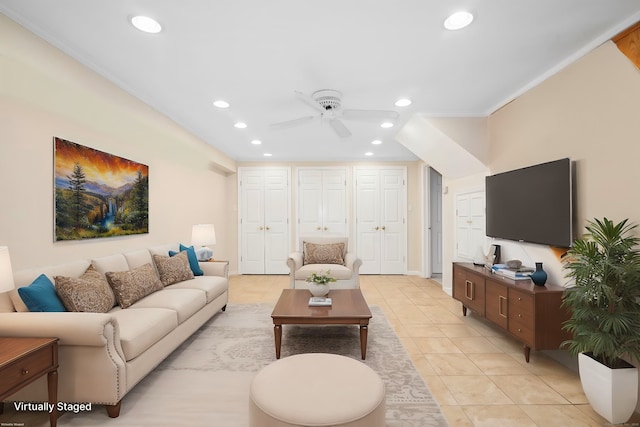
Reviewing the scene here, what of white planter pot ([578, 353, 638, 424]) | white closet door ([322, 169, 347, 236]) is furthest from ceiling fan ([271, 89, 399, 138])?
white closet door ([322, 169, 347, 236])

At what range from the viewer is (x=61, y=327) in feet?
6.16

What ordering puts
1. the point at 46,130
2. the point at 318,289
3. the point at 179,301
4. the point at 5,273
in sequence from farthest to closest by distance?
the point at 318,289 < the point at 179,301 < the point at 46,130 < the point at 5,273

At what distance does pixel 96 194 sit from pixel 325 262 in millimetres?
3041

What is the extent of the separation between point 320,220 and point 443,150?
316cm

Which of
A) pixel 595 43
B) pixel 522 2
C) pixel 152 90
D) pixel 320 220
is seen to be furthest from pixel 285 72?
pixel 320 220

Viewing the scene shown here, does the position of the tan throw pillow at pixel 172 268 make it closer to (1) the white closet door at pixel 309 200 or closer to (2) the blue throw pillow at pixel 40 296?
(2) the blue throw pillow at pixel 40 296

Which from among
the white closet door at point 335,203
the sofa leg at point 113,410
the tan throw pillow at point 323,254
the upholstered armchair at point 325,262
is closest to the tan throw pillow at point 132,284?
the sofa leg at point 113,410

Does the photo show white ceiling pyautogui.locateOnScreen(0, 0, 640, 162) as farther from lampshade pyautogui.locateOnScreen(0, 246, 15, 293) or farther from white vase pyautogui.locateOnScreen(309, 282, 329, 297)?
white vase pyautogui.locateOnScreen(309, 282, 329, 297)

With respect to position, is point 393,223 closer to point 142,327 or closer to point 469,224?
point 469,224

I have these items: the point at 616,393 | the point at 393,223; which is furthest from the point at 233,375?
the point at 393,223

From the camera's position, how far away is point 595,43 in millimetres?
2324

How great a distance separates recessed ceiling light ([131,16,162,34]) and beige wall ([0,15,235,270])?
2.48 feet

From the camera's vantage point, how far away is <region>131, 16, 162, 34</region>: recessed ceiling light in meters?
2.01

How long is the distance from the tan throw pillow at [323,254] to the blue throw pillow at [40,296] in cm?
321
